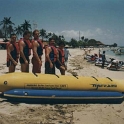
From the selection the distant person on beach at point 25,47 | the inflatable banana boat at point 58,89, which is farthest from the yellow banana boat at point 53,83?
the distant person on beach at point 25,47

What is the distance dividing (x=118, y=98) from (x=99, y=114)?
3.98 ft

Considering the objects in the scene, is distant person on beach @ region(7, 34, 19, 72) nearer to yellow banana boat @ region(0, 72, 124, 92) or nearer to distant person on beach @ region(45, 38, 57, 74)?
yellow banana boat @ region(0, 72, 124, 92)

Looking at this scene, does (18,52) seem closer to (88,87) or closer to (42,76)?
(42,76)

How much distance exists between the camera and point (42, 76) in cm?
553

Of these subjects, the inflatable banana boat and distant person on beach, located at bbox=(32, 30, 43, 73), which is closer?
the inflatable banana boat

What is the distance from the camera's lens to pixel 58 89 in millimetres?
5477

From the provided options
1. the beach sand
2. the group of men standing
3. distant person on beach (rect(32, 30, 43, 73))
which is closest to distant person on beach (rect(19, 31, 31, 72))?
the group of men standing

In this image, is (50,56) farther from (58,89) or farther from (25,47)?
(58,89)

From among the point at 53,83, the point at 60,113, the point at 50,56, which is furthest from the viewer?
the point at 50,56

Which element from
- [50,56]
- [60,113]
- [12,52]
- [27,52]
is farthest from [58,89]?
[12,52]

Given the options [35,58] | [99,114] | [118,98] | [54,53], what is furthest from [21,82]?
[118,98]

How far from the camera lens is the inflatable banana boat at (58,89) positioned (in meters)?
5.19

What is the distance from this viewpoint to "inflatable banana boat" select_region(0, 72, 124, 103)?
17.0ft

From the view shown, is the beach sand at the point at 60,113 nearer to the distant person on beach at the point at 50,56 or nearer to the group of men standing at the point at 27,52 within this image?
the group of men standing at the point at 27,52
